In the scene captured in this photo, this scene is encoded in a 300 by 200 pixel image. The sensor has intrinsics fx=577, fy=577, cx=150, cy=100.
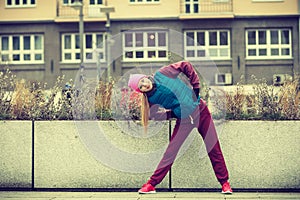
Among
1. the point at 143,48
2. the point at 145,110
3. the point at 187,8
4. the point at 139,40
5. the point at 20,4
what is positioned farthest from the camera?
the point at 20,4

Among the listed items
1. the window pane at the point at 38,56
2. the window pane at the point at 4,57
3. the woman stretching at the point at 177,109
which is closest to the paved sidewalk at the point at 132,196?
the woman stretching at the point at 177,109

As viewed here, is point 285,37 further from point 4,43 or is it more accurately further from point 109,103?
point 109,103

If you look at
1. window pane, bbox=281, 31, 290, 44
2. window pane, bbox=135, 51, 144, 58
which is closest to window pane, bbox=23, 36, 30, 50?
window pane, bbox=135, 51, 144, 58

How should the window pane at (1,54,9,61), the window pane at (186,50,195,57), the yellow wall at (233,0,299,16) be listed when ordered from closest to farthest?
the window pane at (186,50,195,57) → the yellow wall at (233,0,299,16) → the window pane at (1,54,9,61)

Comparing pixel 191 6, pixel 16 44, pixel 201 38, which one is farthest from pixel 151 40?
pixel 16 44

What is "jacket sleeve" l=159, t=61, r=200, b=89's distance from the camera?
21.7ft

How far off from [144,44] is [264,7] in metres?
8.27

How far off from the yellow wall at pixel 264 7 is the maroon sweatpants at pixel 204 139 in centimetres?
2907

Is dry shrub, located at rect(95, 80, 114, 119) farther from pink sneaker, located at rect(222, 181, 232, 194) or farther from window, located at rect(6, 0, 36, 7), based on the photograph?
window, located at rect(6, 0, 36, 7)

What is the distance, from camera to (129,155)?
7414mm

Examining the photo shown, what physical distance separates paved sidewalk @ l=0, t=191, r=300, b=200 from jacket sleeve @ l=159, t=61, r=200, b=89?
1.35 m

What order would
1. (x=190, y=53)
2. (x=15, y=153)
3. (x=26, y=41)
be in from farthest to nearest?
(x=26, y=41) < (x=190, y=53) < (x=15, y=153)

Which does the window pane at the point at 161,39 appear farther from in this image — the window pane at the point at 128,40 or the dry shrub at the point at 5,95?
the dry shrub at the point at 5,95

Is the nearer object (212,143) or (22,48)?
(212,143)
